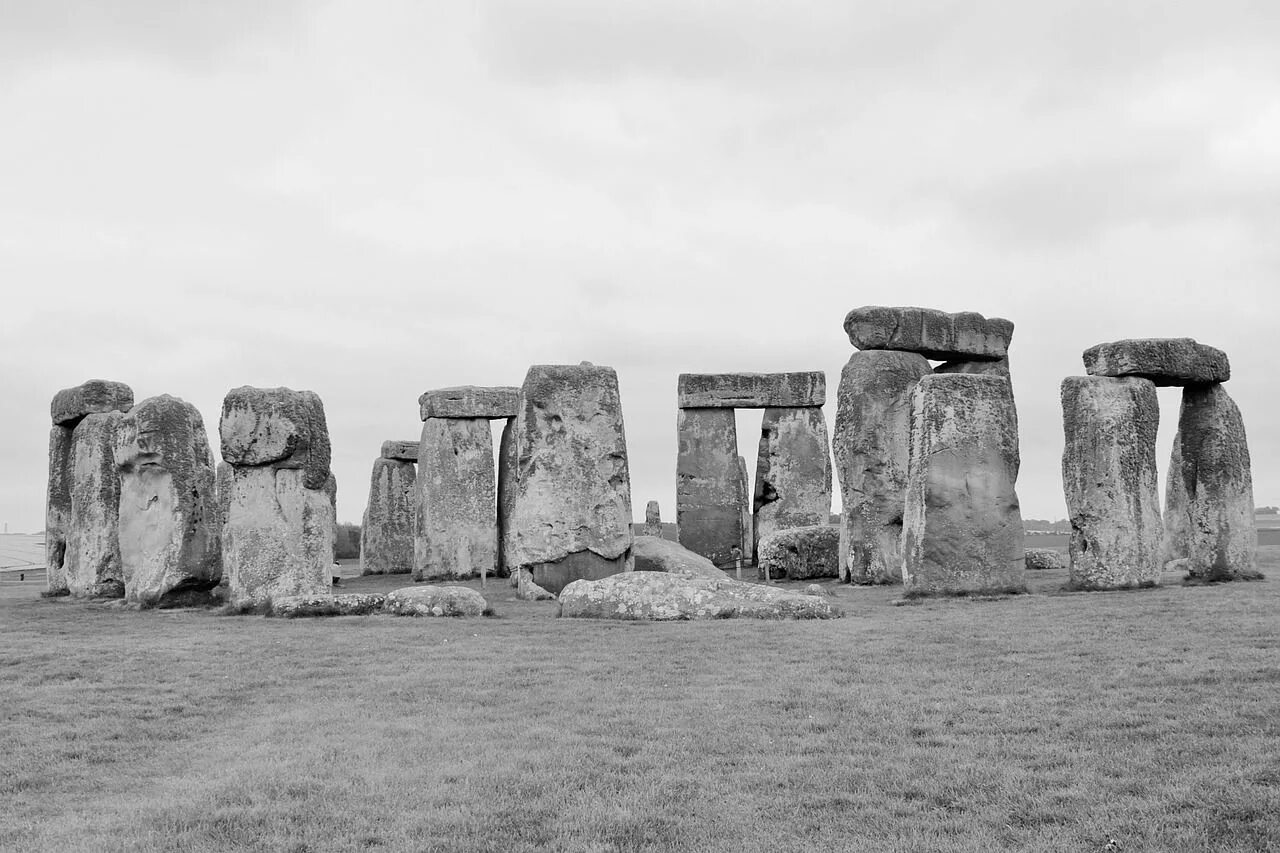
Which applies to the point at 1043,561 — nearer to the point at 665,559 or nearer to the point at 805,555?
the point at 805,555

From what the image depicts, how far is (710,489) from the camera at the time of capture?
22891 mm

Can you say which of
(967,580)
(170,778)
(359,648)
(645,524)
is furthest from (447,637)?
A: (645,524)

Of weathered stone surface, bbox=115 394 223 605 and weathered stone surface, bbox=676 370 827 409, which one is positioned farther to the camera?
weathered stone surface, bbox=676 370 827 409

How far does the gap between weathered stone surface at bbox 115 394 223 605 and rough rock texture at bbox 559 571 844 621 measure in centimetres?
493

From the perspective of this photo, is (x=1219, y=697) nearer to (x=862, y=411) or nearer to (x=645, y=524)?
(x=862, y=411)

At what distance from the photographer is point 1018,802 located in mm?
4887

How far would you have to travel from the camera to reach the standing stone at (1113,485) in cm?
1295

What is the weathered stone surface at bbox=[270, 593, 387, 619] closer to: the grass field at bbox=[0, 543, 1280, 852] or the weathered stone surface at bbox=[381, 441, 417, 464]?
the grass field at bbox=[0, 543, 1280, 852]

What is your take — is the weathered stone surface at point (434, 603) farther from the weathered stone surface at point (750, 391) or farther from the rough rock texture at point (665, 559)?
the weathered stone surface at point (750, 391)

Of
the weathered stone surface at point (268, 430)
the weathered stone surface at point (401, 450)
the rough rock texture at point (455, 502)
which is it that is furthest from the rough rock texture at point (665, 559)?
the weathered stone surface at point (401, 450)

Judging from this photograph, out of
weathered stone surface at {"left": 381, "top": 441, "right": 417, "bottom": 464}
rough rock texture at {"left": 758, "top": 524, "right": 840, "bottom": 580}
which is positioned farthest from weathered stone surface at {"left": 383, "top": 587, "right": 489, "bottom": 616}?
weathered stone surface at {"left": 381, "top": 441, "right": 417, "bottom": 464}

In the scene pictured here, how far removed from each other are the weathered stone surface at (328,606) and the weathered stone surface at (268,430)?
1.36 m

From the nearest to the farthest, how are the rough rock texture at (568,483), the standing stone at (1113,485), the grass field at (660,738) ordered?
the grass field at (660,738), the standing stone at (1113,485), the rough rock texture at (568,483)

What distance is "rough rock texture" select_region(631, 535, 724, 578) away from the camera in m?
15.7
